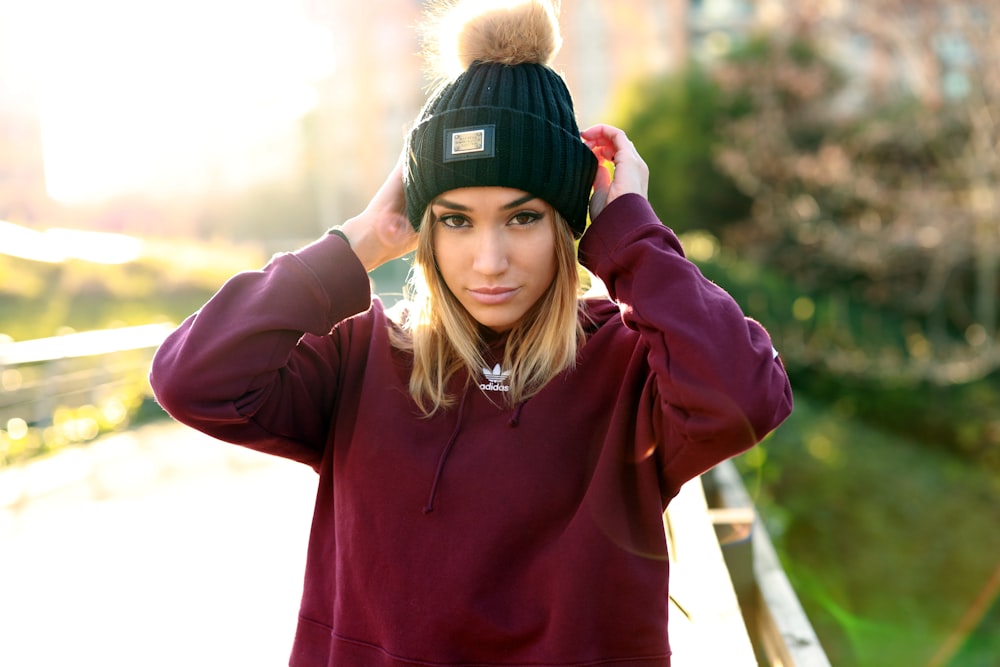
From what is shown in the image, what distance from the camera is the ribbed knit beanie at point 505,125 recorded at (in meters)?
1.90

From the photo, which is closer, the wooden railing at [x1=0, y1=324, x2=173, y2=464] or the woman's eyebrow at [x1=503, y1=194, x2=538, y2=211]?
the woman's eyebrow at [x1=503, y1=194, x2=538, y2=211]

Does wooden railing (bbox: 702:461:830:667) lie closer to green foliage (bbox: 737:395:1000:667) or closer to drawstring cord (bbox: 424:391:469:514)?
drawstring cord (bbox: 424:391:469:514)

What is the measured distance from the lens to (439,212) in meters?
1.95

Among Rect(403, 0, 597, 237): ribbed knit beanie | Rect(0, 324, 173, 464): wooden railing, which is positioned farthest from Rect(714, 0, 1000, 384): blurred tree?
Rect(403, 0, 597, 237): ribbed knit beanie

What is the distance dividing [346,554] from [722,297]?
82 cm

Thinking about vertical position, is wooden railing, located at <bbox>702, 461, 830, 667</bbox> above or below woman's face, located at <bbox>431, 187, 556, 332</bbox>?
below

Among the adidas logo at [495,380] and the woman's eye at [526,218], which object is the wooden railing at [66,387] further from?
the woman's eye at [526,218]

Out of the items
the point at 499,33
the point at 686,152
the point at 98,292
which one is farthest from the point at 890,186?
the point at 98,292

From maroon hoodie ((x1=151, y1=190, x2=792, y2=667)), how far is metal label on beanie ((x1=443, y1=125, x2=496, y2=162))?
25 cm

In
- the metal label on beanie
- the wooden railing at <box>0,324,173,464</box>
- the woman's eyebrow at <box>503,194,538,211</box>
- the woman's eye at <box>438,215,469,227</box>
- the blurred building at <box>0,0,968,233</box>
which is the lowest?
the blurred building at <box>0,0,968,233</box>

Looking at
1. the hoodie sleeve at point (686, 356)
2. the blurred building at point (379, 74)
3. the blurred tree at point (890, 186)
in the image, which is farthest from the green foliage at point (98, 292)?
the blurred building at point (379, 74)

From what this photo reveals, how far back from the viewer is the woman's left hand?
1960mm

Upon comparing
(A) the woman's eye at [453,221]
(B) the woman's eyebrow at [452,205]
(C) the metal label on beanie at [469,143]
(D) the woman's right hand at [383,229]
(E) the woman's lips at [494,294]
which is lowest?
(E) the woman's lips at [494,294]

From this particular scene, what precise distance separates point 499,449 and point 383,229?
541mm
